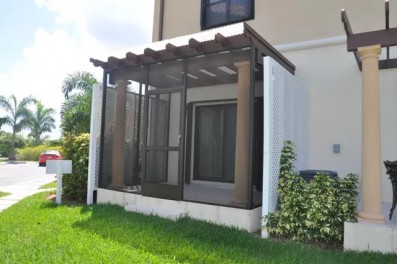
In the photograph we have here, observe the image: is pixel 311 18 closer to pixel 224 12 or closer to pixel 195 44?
pixel 224 12

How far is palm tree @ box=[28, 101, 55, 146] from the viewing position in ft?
125

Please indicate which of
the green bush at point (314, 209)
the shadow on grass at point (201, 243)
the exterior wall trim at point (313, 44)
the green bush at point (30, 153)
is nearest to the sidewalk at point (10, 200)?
the shadow on grass at point (201, 243)

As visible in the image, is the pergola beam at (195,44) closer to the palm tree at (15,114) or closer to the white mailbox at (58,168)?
the white mailbox at (58,168)

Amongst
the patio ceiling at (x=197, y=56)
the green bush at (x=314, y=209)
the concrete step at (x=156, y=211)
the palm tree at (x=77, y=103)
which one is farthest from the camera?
the palm tree at (x=77, y=103)

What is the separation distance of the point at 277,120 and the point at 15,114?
121 ft

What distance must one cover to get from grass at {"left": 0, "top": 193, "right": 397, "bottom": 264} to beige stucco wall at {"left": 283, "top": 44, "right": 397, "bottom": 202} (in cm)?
324

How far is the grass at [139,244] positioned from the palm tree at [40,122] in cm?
3560

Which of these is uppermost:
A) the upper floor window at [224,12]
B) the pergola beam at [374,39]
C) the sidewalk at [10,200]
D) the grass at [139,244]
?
the upper floor window at [224,12]

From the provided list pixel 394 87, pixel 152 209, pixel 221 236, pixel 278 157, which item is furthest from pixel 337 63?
pixel 152 209

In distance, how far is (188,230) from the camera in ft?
18.1

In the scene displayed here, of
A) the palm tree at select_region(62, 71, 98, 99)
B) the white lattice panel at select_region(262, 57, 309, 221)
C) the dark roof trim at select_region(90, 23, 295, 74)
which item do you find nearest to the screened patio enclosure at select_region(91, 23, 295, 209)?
the dark roof trim at select_region(90, 23, 295, 74)

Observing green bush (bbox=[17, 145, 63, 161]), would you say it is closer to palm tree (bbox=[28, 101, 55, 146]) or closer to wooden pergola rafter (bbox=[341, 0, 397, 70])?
palm tree (bbox=[28, 101, 55, 146])

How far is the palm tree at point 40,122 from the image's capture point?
37991 mm

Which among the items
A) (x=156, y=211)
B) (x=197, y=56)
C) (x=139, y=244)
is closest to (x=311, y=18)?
(x=197, y=56)
